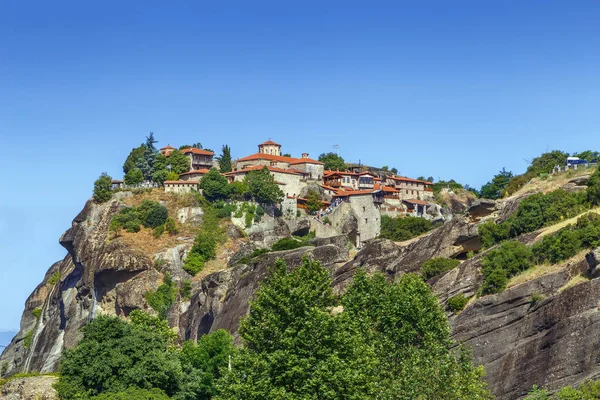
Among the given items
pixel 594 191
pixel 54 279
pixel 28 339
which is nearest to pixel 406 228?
pixel 594 191

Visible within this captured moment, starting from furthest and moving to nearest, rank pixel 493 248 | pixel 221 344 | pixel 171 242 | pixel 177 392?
pixel 171 242, pixel 493 248, pixel 221 344, pixel 177 392

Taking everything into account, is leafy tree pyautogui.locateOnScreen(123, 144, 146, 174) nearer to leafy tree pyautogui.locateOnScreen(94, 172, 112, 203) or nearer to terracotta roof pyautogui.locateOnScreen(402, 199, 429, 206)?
leafy tree pyautogui.locateOnScreen(94, 172, 112, 203)

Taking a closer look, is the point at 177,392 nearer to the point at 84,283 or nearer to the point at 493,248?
the point at 493,248

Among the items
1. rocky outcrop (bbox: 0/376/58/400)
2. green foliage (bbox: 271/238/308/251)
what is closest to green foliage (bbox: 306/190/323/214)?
green foliage (bbox: 271/238/308/251)

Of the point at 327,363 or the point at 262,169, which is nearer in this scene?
the point at 327,363

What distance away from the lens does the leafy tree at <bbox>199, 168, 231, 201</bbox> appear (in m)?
146

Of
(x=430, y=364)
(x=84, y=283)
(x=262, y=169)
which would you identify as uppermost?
(x=262, y=169)

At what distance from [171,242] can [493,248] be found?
59116mm

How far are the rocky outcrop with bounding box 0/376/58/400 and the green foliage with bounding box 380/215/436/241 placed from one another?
68.7 meters

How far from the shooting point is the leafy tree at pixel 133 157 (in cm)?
16662

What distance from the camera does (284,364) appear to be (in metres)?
58.5

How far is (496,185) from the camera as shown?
167 m

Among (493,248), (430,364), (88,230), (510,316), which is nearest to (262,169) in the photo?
(88,230)

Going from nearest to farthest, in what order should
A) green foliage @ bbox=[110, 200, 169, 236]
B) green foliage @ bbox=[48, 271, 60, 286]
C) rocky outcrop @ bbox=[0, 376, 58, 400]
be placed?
1. rocky outcrop @ bbox=[0, 376, 58, 400]
2. green foliage @ bbox=[110, 200, 169, 236]
3. green foliage @ bbox=[48, 271, 60, 286]
